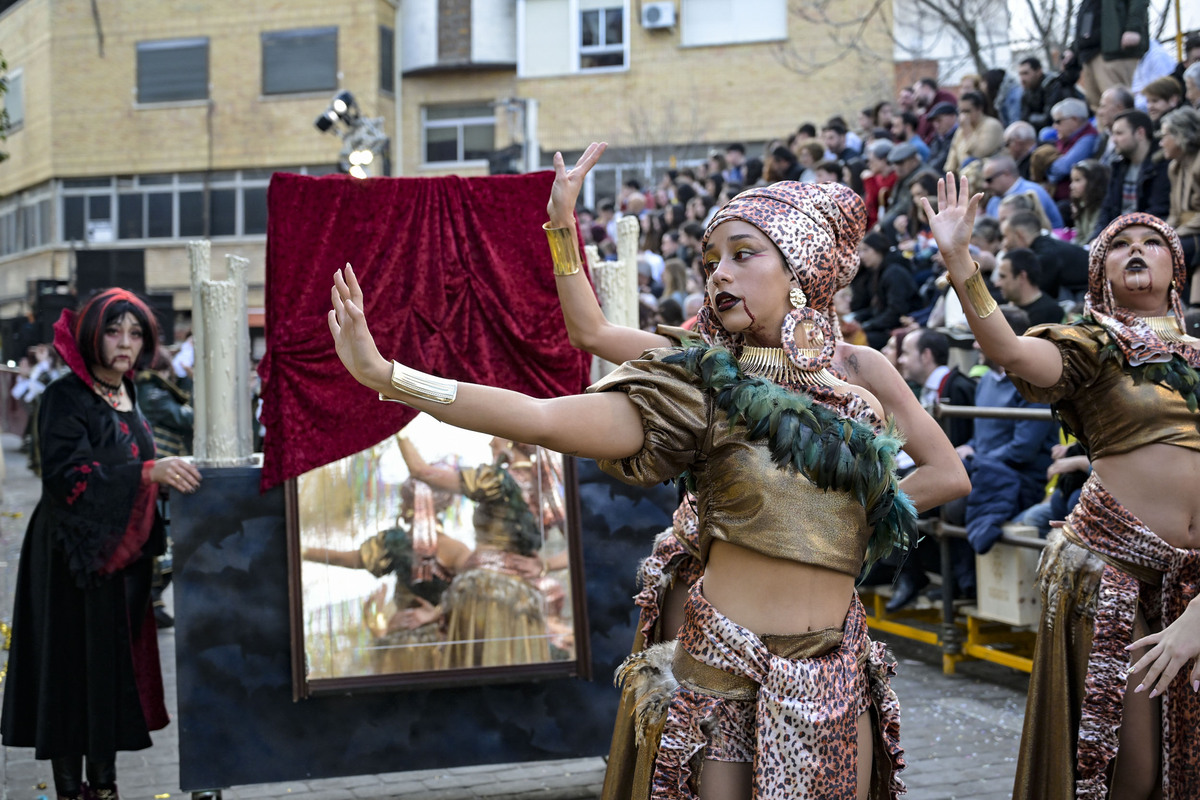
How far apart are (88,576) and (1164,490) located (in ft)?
12.9

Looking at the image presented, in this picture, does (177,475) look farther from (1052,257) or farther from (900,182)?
(900,182)

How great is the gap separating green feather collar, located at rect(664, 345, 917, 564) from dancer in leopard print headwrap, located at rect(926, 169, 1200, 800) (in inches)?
40.2

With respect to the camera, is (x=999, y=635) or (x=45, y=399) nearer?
(x=45, y=399)

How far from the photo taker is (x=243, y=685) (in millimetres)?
4855

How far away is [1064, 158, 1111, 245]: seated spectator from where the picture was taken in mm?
9055

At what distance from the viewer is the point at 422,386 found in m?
2.44

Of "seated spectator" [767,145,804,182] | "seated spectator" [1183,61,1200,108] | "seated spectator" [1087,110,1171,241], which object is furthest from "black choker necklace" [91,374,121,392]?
"seated spectator" [767,145,804,182]

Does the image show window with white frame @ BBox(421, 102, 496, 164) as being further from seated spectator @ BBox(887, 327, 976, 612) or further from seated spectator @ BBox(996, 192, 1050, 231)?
seated spectator @ BBox(887, 327, 976, 612)

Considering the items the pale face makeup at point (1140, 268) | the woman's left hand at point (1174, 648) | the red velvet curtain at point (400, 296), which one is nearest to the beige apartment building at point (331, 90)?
the red velvet curtain at point (400, 296)

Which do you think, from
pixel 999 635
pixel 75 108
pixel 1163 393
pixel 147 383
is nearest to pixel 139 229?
pixel 75 108

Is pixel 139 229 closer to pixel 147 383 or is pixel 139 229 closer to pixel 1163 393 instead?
pixel 147 383

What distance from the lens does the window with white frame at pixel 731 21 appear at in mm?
29297

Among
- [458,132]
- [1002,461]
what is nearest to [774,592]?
[1002,461]

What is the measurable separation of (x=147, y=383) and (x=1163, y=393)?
A: 273 inches
